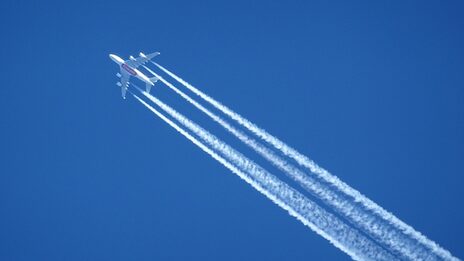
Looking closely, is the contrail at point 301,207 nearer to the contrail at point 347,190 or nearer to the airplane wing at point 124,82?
the contrail at point 347,190

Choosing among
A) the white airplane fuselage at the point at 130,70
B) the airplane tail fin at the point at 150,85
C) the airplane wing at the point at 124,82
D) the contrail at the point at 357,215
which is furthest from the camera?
the airplane wing at the point at 124,82

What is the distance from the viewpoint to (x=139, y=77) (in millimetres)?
50312

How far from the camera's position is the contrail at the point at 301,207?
36.9 m

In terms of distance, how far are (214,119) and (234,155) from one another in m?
4.27

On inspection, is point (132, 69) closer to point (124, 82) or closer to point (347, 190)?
point (124, 82)

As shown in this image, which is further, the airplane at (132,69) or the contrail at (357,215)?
the airplane at (132,69)

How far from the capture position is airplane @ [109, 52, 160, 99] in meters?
50.0

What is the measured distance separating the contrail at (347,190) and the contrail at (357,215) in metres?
0.23

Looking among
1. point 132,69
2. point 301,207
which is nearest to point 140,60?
point 132,69

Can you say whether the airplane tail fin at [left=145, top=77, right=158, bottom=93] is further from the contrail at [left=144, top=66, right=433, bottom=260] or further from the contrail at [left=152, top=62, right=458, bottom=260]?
the contrail at [left=144, top=66, right=433, bottom=260]

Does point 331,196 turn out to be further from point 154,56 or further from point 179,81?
point 154,56

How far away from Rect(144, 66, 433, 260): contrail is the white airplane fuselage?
42.5 feet

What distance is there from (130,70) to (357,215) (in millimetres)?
22914

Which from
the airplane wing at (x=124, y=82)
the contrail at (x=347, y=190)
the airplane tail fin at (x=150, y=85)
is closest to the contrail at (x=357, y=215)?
the contrail at (x=347, y=190)
